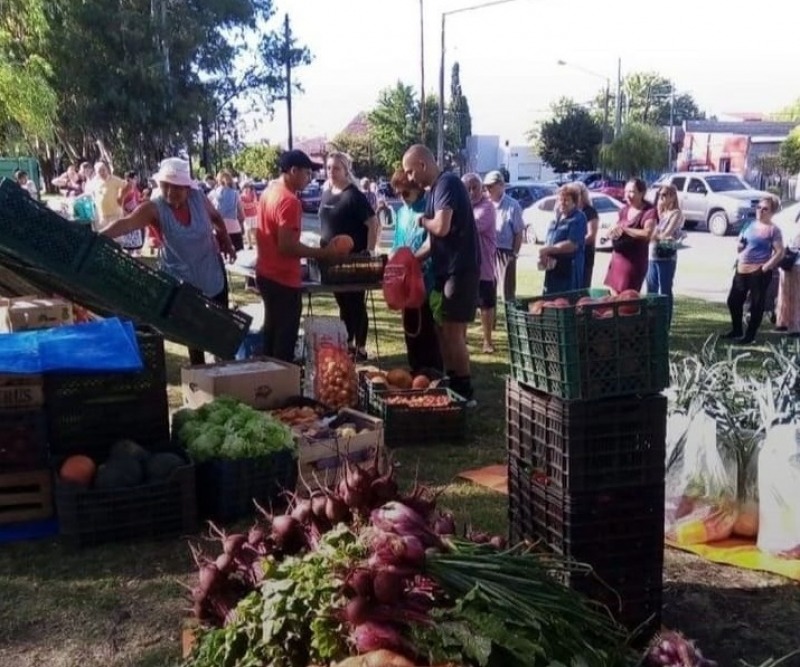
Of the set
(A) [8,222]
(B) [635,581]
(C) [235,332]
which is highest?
(A) [8,222]

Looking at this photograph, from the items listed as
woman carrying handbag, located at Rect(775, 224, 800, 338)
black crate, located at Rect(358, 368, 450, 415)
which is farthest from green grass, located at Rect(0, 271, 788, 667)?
woman carrying handbag, located at Rect(775, 224, 800, 338)

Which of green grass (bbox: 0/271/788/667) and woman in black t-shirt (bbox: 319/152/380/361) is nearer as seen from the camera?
green grass (bbox: 0/271/788/667)

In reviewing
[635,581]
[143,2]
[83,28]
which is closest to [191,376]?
[635,581]

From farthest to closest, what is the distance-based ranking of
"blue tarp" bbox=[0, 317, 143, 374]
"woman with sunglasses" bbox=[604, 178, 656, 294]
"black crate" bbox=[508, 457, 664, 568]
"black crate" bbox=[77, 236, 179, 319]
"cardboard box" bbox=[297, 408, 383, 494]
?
"woman with sunglasses" bbox=[604, 178, 656, 294], "black crate" bbox=[77, 236, 179, 319], "cardboard box" bbox=[297, 408, 383, 494], "blue tarp" bbox=[0, 317, 143, 374], "black crate" bbox=[508, 457, 664, 568]

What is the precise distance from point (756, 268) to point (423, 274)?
4.60 metres

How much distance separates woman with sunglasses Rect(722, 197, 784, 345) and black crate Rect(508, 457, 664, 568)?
6875 mm

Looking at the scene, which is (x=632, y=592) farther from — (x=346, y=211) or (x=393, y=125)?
(x=393, y=125)

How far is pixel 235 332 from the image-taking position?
5.86 meters

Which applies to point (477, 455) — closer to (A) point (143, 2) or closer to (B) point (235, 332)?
(B) point (235, 332)

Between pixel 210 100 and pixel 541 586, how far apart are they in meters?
44.2

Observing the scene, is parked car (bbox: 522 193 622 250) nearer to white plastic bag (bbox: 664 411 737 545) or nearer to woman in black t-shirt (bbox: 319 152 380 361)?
woman in black t-shirt (bbox: 319 152 380 361)

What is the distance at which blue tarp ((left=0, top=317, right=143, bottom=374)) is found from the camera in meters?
4.41

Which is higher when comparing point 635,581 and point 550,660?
point 550,660

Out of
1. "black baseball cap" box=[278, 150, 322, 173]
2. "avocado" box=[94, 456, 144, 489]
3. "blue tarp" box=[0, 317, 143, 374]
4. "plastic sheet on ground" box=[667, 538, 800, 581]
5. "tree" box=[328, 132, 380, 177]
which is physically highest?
"tree" box=[328, 132, 380, 177]
